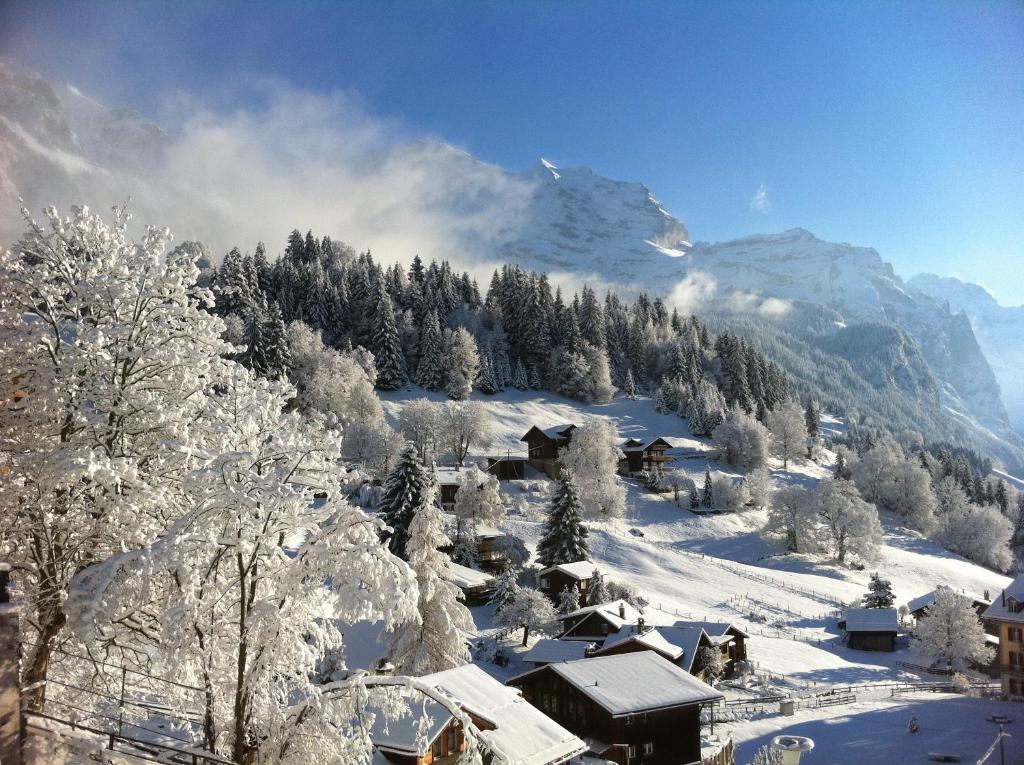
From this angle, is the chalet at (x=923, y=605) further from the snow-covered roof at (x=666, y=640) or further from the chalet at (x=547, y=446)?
the chalet at (x=547, y=446)

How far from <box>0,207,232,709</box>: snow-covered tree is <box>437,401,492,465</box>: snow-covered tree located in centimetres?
7505

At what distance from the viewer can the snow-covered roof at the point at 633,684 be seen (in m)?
29.0

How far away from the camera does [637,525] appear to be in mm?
76188

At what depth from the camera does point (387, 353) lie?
105 metres

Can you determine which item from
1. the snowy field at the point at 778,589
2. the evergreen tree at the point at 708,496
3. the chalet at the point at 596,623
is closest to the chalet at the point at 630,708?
the snowy field at the point at 778,589

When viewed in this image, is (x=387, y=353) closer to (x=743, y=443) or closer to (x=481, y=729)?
(x=743, y=443)

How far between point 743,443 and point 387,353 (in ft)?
192

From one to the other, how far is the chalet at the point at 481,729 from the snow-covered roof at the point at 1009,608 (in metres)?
46.2

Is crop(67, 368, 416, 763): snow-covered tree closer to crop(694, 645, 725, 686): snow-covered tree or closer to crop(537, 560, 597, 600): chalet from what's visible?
crop(694, 645, 725, 686): snow-covered tree

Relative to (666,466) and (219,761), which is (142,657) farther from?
(666,466)

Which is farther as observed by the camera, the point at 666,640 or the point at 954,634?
the point at 954,634

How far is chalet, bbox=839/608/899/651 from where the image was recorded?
57906 millimetres

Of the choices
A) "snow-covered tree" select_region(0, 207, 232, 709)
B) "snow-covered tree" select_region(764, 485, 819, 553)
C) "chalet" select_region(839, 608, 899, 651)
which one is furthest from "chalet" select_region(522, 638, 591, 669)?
"snow-covered tree" select_region(764, 485, 819, 553)

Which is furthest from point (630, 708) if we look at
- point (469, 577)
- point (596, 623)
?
point (469, 577)
